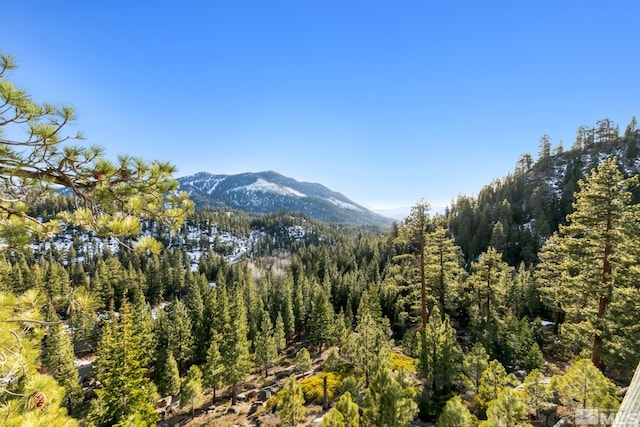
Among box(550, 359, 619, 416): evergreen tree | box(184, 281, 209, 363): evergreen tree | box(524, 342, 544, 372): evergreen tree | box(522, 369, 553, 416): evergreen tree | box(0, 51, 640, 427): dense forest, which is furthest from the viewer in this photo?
box(184, 281, 209, 363): evergreen tree

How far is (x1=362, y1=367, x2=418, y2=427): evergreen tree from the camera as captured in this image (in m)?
11.2

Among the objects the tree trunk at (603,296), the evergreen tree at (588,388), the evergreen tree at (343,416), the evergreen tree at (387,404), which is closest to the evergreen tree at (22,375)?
the evergreen tree at (343,416)

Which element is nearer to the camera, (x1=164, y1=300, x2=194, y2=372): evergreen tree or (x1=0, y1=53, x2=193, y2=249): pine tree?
(x1=0, y1=53, x2=193, y2=249): pine tree

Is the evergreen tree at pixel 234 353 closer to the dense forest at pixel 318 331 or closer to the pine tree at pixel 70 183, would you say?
the dense forest at pixel 318 331

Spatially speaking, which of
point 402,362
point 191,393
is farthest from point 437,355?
point 191,393

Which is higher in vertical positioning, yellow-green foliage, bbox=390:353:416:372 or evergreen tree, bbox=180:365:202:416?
yellow-green foliage, bbox=390:353:416:372

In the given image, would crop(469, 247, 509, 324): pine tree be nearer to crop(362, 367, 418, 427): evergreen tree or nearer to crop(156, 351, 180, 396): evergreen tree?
crop(362, 367, 418, 427): evergreen tree

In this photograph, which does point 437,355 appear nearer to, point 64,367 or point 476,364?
point 476,364

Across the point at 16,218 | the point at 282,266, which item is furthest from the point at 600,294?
the point at 282,266

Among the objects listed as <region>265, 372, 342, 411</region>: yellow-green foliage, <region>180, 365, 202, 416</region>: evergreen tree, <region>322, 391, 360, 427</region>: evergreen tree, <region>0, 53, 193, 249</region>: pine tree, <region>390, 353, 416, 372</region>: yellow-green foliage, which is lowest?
<region>180, 365, 202, 416</region>: evergreen tree

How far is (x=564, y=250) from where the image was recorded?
44.5 ft

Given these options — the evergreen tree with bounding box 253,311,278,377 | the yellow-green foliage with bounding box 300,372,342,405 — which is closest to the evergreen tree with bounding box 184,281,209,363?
the evergreen tree with bounding box 253,311,278,377

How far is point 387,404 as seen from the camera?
11.4 meters

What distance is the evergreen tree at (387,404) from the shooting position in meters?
11.2
